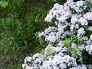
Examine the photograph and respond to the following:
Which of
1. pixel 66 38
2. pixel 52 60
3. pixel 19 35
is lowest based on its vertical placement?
pixel 52 60

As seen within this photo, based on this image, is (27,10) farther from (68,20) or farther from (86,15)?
(86,15)

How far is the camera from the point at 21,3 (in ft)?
15.2

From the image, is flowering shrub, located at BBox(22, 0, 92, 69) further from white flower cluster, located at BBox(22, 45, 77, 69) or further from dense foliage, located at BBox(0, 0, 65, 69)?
dense foliage, located at BBox(0, 0, 65, 69)

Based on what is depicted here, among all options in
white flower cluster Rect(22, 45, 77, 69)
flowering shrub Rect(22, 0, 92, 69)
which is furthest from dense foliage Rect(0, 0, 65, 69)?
white flower cluster Rect(22, 45, 77, 69)

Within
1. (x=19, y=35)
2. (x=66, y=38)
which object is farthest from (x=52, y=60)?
(x=19, y=35)

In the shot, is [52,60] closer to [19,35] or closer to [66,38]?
[66,38]

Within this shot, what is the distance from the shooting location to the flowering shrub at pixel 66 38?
2.67m

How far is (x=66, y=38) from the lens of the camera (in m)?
2.93

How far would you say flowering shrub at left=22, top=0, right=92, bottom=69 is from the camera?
2.67m

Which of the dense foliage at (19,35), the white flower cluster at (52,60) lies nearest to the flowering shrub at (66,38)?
the white flower cluster at (52,60)

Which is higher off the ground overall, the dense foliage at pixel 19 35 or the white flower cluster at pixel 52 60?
the dense foliage at pixel 19 35

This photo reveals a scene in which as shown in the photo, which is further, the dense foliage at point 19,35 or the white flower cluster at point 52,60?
the dense foliage at point 19,35

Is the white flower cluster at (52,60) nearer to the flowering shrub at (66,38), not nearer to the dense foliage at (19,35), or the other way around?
the flowering shrub at (66,38)

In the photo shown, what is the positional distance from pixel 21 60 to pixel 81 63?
171 cm
